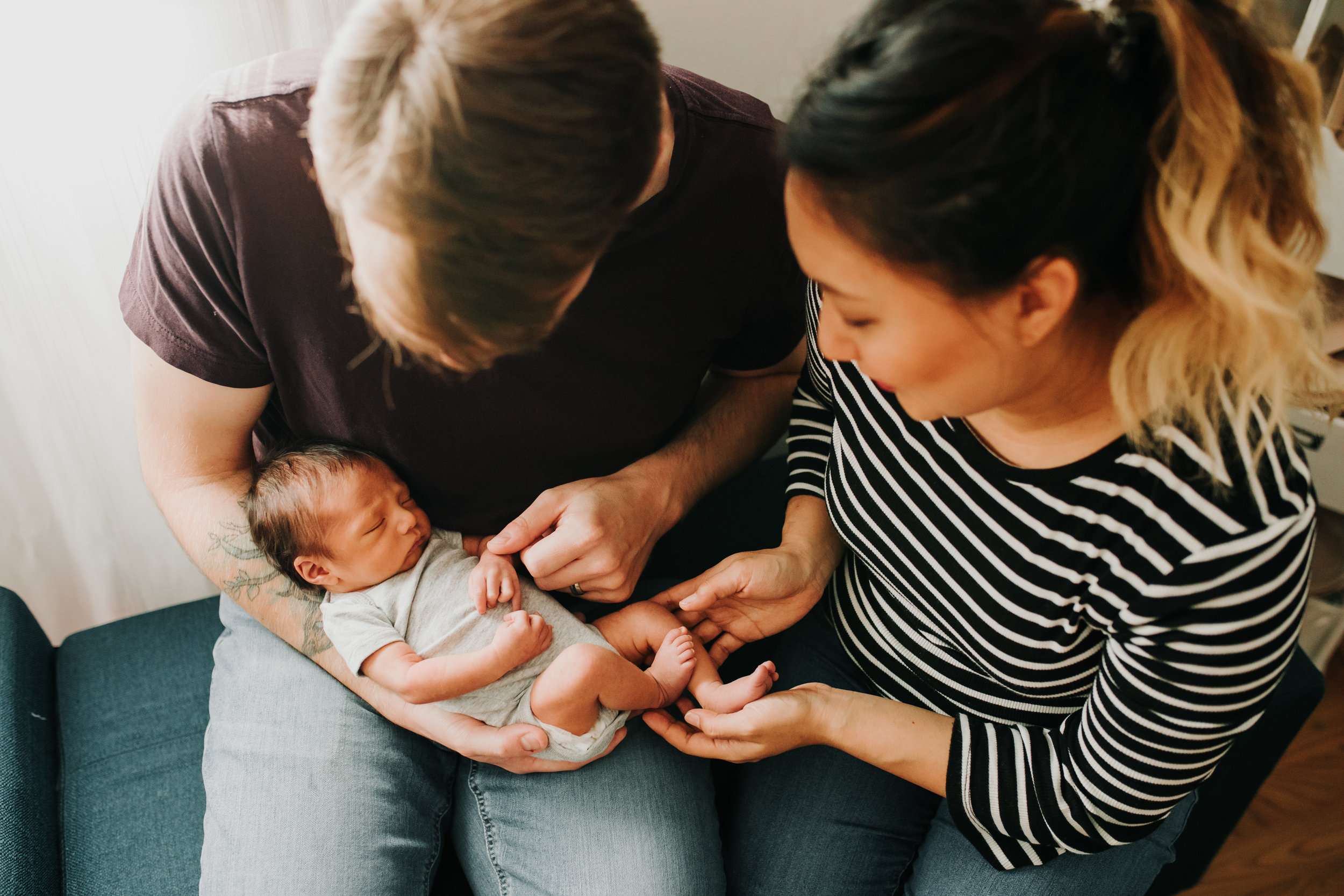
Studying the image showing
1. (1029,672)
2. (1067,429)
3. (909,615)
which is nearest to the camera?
(1067,429)

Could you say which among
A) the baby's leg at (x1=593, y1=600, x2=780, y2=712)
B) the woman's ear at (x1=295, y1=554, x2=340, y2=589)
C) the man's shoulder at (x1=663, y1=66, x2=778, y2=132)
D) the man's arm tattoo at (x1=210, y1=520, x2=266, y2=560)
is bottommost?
the baby's leg at (x1=593, y1=600, x2=780, y2=712)

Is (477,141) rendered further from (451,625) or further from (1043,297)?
(451,625)

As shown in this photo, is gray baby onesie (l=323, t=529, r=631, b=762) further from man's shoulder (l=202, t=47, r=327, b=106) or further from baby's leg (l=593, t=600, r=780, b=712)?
man's shoulder (l=202, t=47, r=327, b=106)

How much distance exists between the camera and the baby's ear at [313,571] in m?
1.10

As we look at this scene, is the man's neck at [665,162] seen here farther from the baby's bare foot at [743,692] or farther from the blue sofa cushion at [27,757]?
the blue sofa cushion at [27,757]

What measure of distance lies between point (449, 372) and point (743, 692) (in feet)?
1.68

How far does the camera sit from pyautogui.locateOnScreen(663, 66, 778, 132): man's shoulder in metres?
1.04

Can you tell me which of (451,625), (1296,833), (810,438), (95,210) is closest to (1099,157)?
(810,438)

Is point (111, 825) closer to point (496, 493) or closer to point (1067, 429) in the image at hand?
point (496, 493)

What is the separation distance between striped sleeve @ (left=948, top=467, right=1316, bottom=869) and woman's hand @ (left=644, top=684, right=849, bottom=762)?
152 millimetres

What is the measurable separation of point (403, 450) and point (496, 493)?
0.14 metres

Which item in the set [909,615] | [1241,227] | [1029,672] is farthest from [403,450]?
[1241,227]

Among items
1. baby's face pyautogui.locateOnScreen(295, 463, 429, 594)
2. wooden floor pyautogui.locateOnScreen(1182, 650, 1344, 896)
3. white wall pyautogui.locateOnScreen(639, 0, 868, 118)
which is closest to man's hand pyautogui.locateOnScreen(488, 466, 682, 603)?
baby's face pyautogui.locateOnScreen(295, 463, 429, 594)

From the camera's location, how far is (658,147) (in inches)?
29.8
